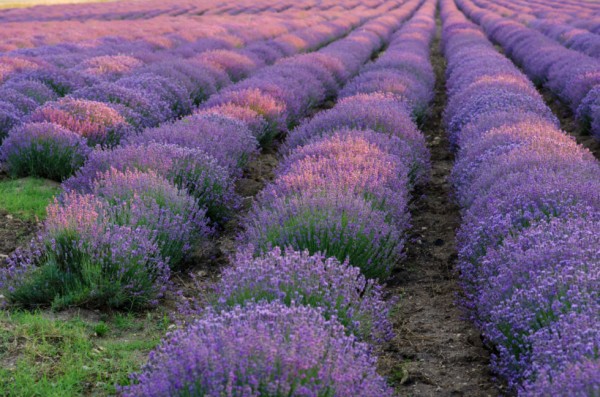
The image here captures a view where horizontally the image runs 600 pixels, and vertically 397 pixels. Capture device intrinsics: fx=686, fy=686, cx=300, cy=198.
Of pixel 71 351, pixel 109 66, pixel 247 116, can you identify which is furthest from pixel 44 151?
pixel 109 66

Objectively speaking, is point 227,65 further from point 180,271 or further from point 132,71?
point 180,271

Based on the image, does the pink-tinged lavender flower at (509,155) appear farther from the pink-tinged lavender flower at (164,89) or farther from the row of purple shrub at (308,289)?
the pink-tinged lavender flower at (164,89)

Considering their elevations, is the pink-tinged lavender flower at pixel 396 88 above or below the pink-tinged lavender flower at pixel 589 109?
above

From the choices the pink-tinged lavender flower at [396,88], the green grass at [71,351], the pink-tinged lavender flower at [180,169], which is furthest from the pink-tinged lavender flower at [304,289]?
the pink-tinged lavender flower at [396,88]

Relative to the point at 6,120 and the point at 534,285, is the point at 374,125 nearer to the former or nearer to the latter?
the point at 534,285

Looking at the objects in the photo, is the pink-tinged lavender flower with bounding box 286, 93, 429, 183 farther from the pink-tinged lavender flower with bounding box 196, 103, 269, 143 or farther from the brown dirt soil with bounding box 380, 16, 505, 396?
the pink-tinged lavender flower with bounding box 196, 103, 269, 143

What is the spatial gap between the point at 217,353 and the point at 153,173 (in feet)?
8.99

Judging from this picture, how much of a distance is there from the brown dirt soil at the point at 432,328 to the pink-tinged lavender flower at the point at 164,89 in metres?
3.98

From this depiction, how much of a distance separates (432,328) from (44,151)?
4066mm

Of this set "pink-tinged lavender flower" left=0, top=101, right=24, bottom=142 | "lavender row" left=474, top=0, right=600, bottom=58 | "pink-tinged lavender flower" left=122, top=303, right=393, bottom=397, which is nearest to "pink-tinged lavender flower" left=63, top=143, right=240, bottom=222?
"pink-tinged lavender flower" left=0, top=101, right=24, bottom=142

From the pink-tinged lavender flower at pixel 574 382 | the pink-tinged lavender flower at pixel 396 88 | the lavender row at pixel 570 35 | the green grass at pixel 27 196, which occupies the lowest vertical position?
the lavender row at pixel 570 35

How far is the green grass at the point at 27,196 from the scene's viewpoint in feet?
17.8

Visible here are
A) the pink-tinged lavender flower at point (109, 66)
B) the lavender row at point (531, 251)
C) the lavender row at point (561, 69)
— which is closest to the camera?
the lavender row at point (531, 251)

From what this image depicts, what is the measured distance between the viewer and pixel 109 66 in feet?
34.4
